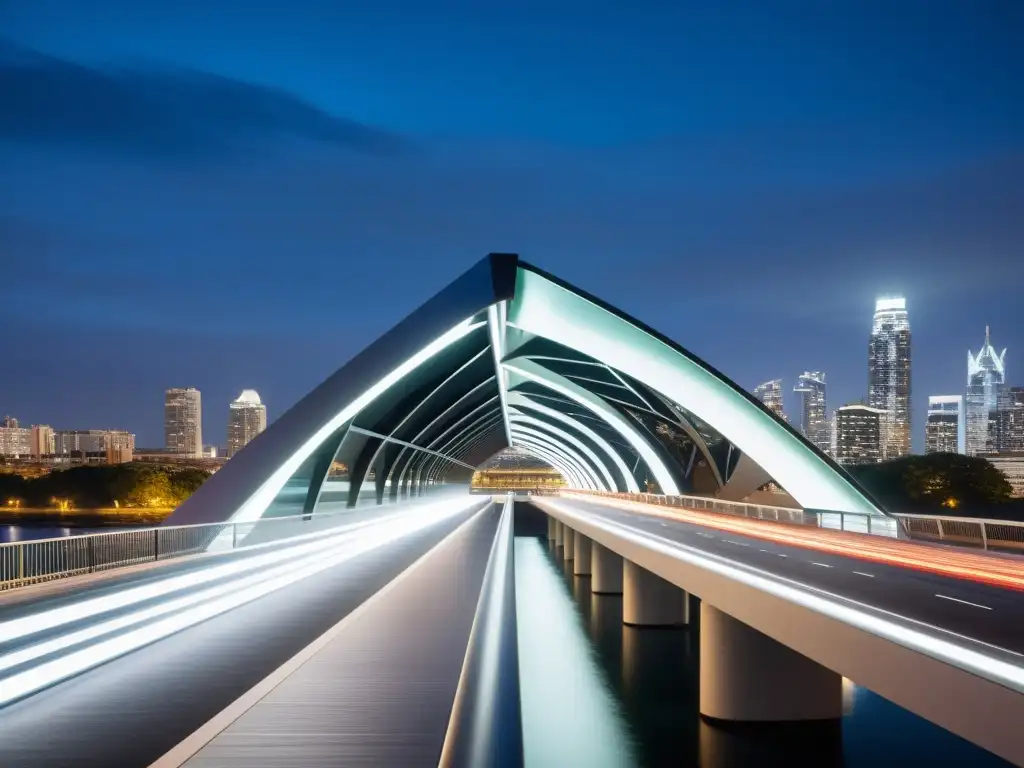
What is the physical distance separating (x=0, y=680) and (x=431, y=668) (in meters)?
3.85

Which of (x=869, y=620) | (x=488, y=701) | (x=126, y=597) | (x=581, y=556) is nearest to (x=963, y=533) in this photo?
(x=869, y=620)

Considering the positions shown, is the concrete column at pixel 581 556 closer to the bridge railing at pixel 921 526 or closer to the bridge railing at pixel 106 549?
the bridge railing at pixel 921 526

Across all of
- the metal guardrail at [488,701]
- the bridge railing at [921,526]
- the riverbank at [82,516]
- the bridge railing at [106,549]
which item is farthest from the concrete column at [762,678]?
the riverbank at [82,516]

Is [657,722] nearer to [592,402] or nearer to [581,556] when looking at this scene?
[592,402]

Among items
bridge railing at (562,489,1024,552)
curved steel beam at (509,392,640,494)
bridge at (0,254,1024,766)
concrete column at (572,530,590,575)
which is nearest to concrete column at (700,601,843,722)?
bridge at (0,254,1024,766)

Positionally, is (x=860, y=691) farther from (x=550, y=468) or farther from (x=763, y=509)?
(x=550, y=468)

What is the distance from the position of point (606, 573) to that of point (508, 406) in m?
26.7

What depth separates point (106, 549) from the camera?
1504cm

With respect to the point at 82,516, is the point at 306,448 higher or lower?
higher

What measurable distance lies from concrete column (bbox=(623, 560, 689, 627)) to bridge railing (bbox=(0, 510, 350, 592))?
22.8 metres

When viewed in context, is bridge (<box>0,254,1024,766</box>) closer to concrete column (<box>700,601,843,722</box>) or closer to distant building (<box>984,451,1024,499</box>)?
concrete column (<box>700,601,843,722</box>)

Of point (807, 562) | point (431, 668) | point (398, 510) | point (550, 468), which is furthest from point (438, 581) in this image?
point (550, 468)

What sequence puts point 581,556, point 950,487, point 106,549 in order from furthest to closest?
point 950,487 < point 581,556 < point 106,549

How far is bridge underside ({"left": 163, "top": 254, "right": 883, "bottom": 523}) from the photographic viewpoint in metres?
27.4
